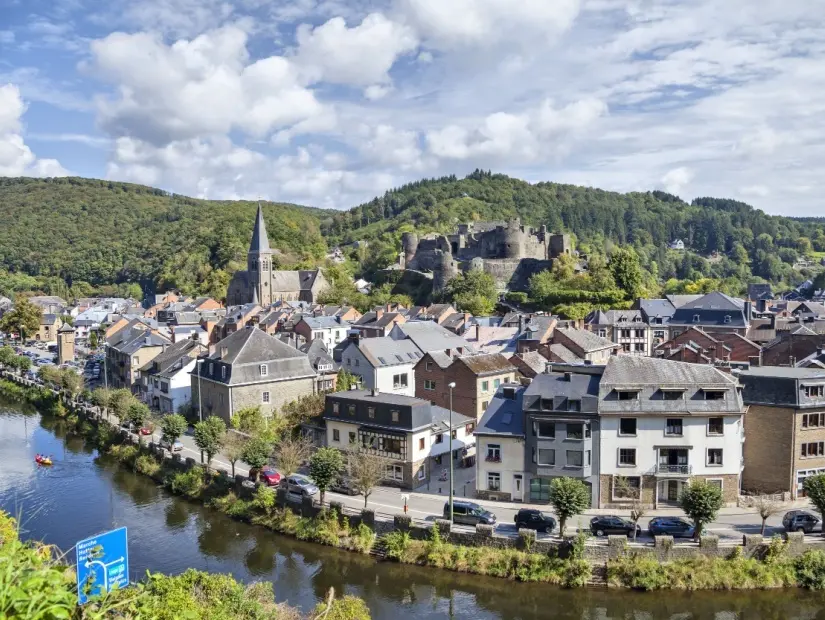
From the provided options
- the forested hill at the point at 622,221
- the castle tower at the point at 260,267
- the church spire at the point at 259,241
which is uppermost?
the forested hill at the point at 622,221

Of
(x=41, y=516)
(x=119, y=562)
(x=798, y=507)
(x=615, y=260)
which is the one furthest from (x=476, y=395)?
(x=615, y=260)

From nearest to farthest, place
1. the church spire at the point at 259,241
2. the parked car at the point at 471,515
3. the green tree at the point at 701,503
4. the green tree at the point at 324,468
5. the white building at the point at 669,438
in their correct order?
the green tree at the point at 701,503 < the parked car at the point at 471,515 < the white building at the point at 669,438 < the green tree at the point at 324,468 < the church spire at the point at 259,241

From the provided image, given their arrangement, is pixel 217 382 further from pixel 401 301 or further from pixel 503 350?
pixel 401 301

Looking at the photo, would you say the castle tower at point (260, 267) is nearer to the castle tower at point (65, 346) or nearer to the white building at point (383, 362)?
the castle tower at point (65, 346)

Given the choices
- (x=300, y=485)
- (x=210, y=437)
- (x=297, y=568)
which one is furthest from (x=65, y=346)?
(x=297, y=568)

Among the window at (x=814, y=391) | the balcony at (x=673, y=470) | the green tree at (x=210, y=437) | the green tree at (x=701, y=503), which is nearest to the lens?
the green tree at (x=701, y=503)

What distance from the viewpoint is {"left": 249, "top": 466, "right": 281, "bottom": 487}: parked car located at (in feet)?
97.3

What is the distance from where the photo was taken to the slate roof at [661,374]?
2616 centimetres

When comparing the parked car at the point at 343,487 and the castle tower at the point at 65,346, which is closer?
the parked car at the point at 343,487

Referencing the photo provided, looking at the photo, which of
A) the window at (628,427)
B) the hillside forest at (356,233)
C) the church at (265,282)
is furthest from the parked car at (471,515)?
the church at (265,282)

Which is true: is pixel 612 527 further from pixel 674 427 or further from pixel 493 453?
pixel 493 453

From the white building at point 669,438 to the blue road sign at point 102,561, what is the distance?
20.2 meters

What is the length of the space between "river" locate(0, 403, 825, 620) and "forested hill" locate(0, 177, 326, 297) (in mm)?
75809

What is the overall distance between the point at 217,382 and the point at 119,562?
31.4 metres
